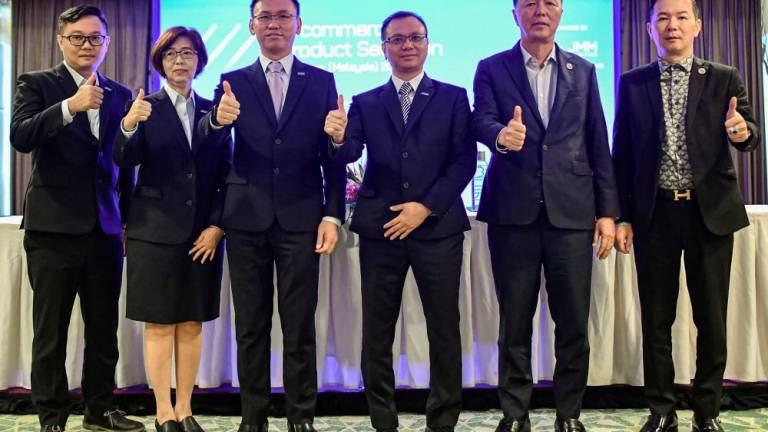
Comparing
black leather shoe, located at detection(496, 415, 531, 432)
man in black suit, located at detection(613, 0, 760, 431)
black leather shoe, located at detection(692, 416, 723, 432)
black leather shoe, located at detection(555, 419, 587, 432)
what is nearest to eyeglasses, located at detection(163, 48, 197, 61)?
man in black suit, located at detection(613, 0, 760, 431)

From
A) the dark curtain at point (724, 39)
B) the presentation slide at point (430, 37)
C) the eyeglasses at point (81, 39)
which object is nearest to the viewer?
the eyeglasses at point (81, 39)

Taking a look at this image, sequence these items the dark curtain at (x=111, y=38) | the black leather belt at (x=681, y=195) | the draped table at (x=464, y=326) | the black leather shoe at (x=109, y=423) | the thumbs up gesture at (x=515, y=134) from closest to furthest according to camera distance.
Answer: the thumbs up gesture at (x=515, y=134), the black leather belt at (x=681, y=195), the black leather shoe at (x=109, y=423), the draped table at (x=464, y=326), the dark curtain at (x=111, y=38)

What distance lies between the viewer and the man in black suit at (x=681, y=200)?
2.15 m

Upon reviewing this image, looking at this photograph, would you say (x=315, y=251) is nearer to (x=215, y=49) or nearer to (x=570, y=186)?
(x=570, y=186)

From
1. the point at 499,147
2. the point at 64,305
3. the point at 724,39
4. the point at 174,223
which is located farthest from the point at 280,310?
the point at 724,39

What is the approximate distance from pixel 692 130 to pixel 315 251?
4.52 feet

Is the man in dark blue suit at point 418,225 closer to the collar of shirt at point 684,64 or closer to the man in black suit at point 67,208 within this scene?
the collar of shirt at point 684,64

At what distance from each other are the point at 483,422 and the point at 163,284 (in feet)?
4.53

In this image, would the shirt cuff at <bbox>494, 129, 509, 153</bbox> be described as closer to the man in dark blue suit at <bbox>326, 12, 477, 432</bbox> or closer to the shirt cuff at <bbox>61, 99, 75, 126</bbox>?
the man in dark blue suit at <bbox>326, 12, 477, 432</bbox>

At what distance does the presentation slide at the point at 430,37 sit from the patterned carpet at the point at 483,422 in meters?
3.14

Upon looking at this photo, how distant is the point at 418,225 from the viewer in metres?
2.08

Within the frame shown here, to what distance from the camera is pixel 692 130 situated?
2158 mm

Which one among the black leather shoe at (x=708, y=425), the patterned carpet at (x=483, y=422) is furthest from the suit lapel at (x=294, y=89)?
the black leather shoe at (x=708, y=425)

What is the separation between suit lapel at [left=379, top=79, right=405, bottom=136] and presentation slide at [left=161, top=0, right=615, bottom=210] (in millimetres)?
3378
